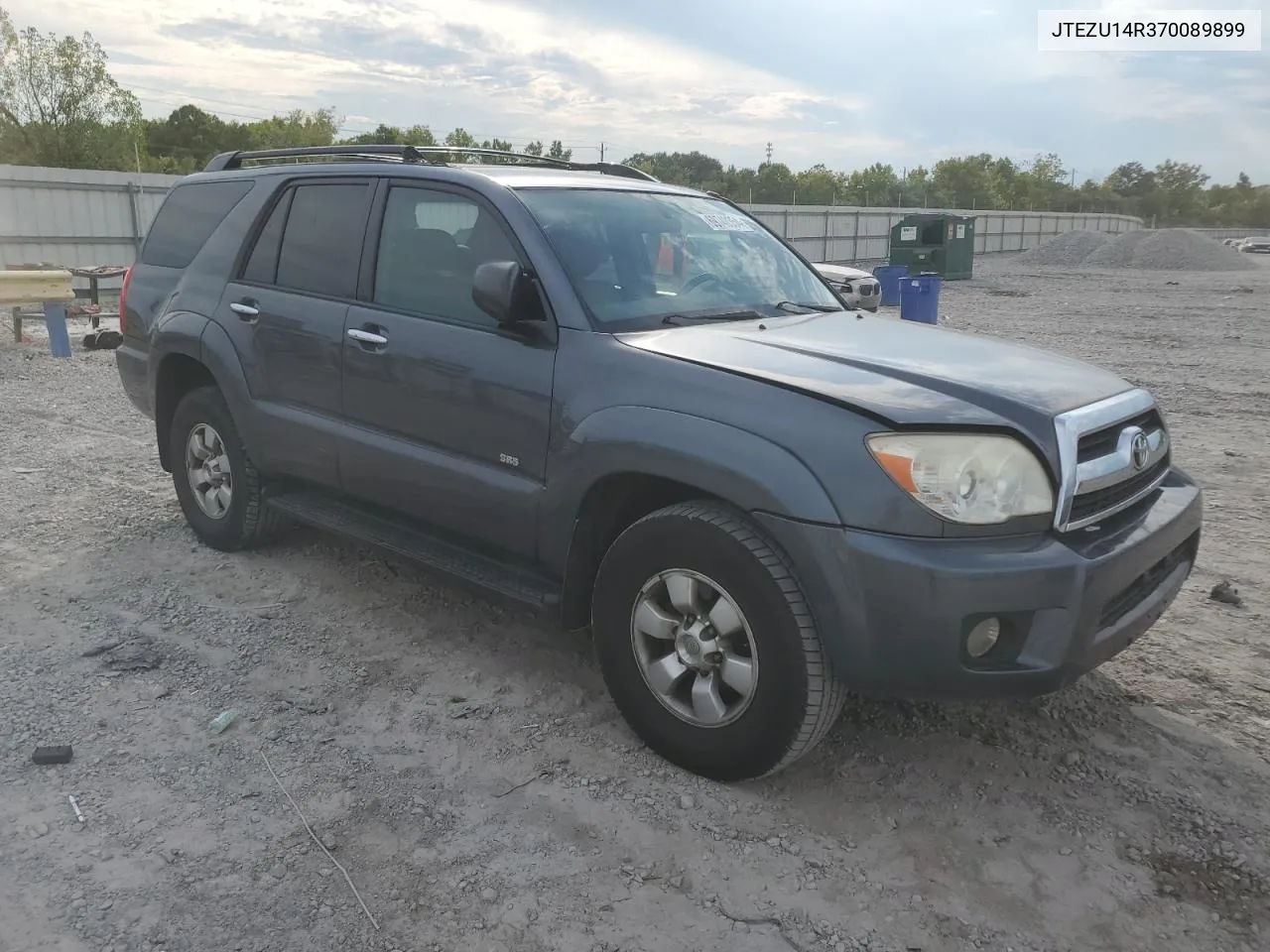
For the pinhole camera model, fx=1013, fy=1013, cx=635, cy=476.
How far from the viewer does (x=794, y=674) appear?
110 inches

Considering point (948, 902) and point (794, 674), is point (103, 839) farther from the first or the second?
point (948, 902)

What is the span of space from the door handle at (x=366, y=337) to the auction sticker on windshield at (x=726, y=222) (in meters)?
1.39

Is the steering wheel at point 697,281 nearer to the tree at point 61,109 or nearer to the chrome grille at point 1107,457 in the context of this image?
the chrome grille at point 1107,457

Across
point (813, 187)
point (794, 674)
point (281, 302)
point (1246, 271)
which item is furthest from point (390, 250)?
point (813, 187)

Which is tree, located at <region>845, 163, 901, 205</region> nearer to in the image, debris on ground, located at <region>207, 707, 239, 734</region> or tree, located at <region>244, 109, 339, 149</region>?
tree, located at <region>244, 109, 339, 149</region>

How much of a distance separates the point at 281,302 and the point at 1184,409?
27.0 feet


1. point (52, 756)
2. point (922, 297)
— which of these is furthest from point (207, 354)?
point (922, 297)

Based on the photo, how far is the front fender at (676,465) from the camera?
275cm

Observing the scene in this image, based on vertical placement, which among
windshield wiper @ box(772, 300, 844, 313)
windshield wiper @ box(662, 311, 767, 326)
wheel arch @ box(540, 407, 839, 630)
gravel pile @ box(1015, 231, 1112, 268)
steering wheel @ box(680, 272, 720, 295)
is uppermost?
gravel pile @ box(1015, 231, 1112, 268)

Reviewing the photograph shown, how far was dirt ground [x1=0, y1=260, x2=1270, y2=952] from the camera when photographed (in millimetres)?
2555

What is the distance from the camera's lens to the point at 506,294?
3.32 meters

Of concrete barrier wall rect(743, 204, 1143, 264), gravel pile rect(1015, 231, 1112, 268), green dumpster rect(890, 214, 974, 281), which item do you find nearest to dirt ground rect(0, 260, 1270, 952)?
concrete barrier wall rect(743, 204, 1143, 264)

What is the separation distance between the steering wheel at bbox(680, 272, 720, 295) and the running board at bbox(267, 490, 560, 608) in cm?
119

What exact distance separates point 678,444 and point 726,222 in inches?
66.1
